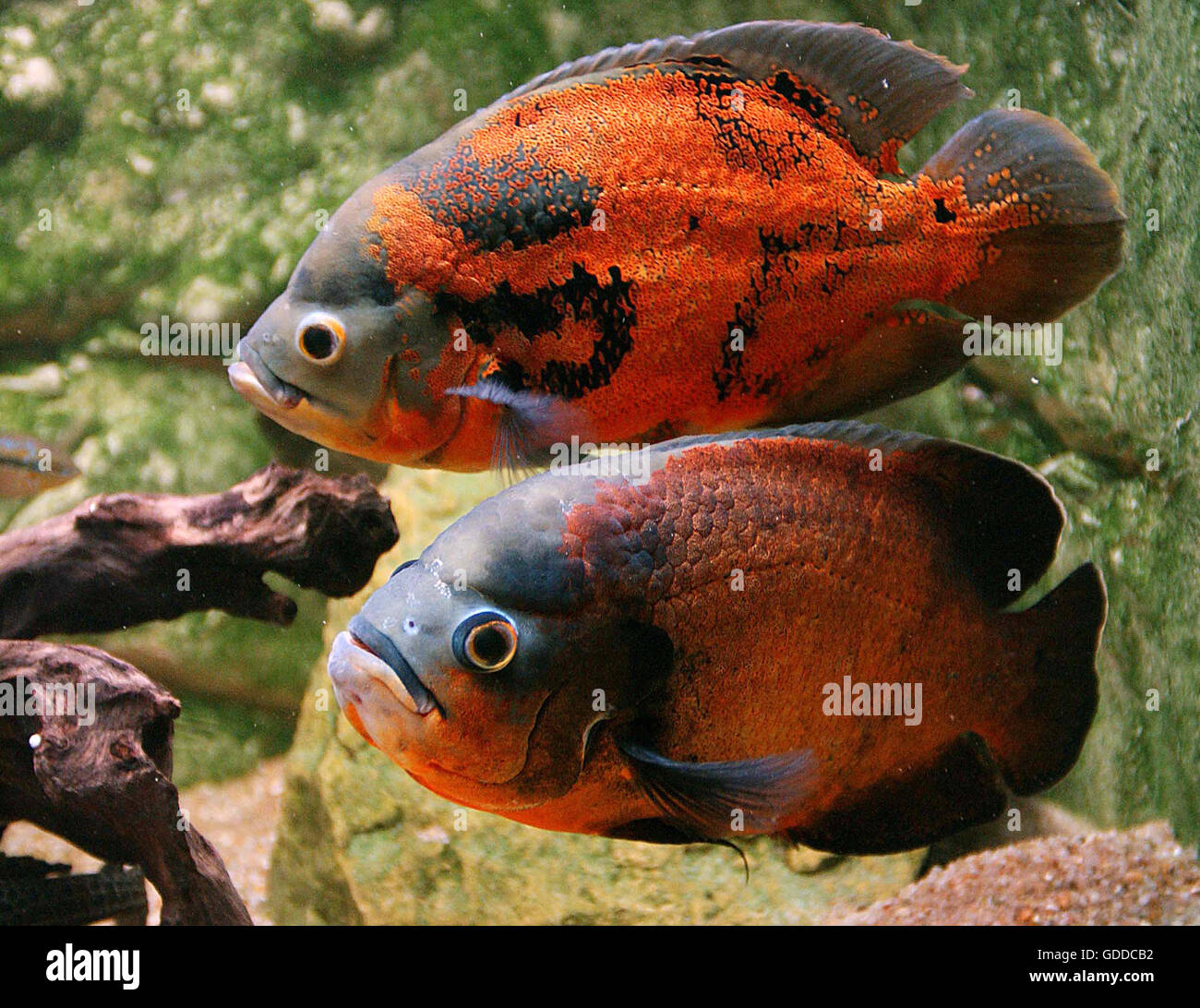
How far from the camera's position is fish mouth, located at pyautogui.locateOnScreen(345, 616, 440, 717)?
4.38 feet

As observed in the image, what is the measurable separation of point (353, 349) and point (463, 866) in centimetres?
200

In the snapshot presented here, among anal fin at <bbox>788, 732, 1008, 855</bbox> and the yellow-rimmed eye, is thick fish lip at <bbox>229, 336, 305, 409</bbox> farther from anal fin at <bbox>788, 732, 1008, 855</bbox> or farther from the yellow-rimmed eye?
anal fin at <bbox>788, 732, 1008, 855</bbox>

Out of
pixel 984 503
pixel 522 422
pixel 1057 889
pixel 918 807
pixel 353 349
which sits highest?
pixel 353 349

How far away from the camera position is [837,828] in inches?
69.4

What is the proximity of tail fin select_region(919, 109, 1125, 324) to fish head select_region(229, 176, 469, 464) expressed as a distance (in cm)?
105

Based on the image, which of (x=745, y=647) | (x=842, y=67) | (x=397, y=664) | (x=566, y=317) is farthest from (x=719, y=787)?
(x=842, y=67)

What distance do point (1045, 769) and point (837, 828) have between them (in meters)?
0.42

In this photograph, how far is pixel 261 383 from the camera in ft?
5.37

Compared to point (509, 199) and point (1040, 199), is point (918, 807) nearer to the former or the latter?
point (1040, 199)

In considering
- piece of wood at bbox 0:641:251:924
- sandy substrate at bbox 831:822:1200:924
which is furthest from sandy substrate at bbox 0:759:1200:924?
piece of wood at bbox 0:641:251:924

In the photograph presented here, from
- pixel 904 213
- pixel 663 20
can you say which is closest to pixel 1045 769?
pixel 904 213

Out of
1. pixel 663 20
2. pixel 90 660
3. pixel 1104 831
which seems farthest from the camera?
pixel 663 20

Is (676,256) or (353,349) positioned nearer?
(353,349)
